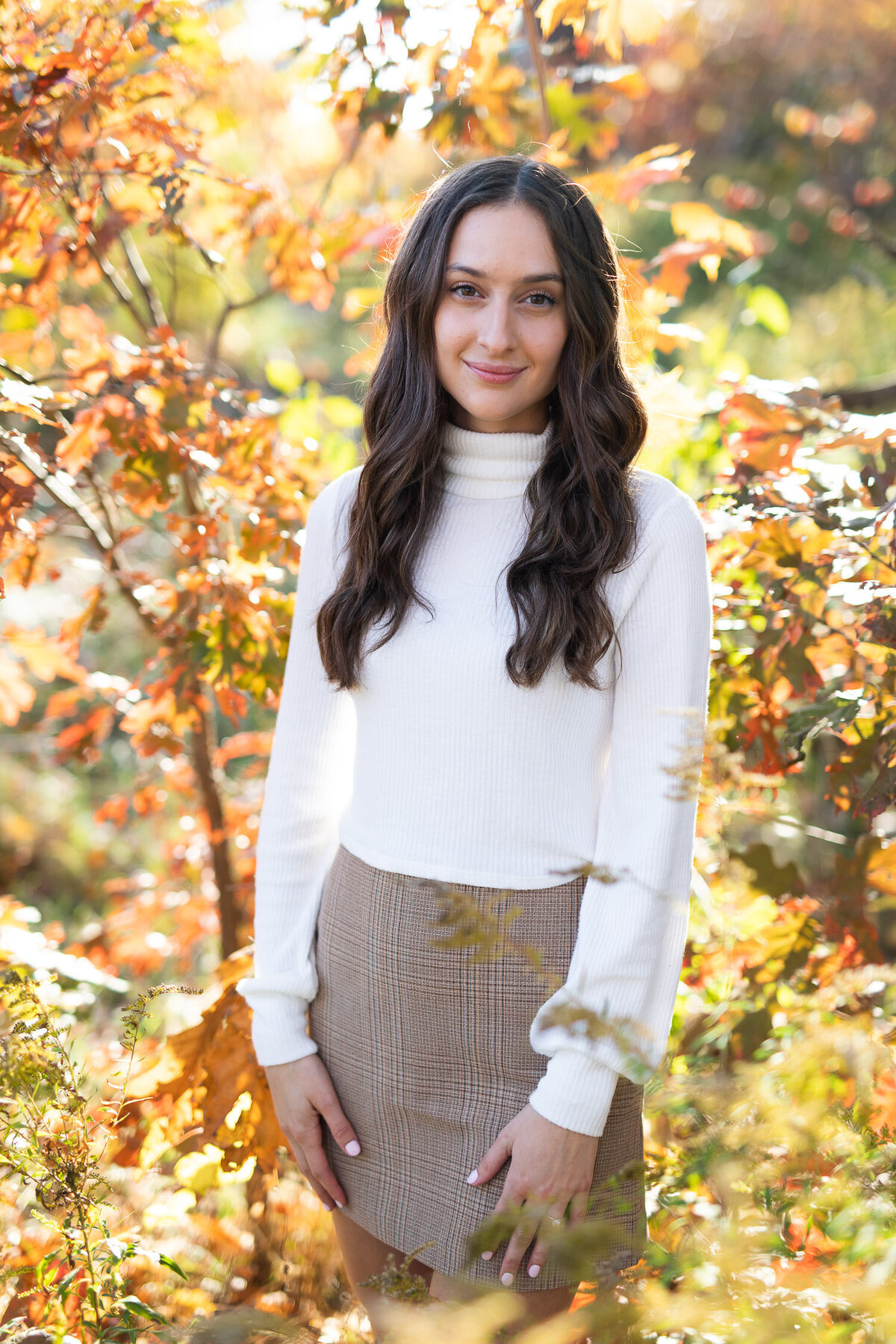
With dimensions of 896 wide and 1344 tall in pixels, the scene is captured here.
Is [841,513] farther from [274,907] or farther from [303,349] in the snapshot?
[303,349]

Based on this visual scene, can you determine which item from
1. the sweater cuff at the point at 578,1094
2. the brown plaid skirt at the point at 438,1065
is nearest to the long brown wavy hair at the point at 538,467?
the brown plaid skirt at the point at 438,1065

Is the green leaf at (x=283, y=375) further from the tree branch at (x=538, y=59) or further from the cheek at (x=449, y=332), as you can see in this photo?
the cheek at (x=449, y=332)

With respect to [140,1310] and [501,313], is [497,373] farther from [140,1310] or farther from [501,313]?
[140,1310]

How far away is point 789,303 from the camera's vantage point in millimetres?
5410

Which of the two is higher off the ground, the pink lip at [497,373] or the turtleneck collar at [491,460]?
the pink lip at [497,373]

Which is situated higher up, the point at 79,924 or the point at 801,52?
the point at 801,52

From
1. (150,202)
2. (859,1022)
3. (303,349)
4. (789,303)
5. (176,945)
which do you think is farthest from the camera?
(303,349)

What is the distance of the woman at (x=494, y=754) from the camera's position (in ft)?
3.53

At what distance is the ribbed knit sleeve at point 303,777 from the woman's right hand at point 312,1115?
7cm

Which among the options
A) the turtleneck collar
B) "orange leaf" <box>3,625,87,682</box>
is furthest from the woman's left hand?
"orange leaf" <box>3,625,87,682</box>

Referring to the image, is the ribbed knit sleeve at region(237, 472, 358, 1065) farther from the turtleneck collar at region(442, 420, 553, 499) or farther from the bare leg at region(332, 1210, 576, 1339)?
the bare leg at region(332, 1210, 576, 1339)

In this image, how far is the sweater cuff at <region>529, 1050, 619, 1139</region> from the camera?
104 cm

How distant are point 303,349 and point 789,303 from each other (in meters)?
2.94

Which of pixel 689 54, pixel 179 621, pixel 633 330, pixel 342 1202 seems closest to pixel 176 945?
pixel 179 621
